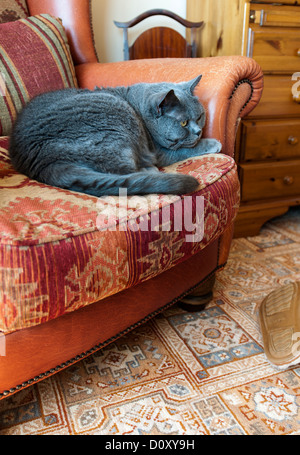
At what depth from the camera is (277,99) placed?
1.63 meters

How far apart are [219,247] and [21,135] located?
66 centimetres

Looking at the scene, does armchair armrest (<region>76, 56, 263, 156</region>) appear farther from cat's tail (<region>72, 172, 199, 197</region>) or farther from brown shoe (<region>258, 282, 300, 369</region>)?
brown shoe (<region>258, 282, 300, 369</region>)

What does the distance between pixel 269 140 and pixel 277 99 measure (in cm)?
17

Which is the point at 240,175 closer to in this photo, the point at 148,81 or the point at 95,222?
the point at 148,81

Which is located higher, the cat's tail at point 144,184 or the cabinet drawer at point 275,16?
the cabinet drawer at point 275,16

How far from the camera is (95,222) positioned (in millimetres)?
710

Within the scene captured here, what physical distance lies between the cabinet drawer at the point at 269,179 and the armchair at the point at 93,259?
523 mm

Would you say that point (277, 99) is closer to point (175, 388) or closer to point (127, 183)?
point (127, 183)

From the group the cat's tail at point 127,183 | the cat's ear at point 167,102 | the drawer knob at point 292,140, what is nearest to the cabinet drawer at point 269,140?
the drawer knob at point 292,140

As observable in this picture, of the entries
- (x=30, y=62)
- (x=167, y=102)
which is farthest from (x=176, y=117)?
(x=30, y=62)

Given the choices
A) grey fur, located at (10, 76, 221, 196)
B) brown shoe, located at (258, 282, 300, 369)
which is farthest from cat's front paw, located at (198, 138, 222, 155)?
brown shoe, located at (258, 282, 300, 369)

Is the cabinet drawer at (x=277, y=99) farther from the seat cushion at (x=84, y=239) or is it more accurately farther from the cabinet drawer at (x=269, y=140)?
the seat cushion at (x=84, y=239)

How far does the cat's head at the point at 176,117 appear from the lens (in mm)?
1091

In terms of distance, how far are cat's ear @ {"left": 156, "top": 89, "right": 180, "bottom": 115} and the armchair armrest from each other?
107 millimetres
